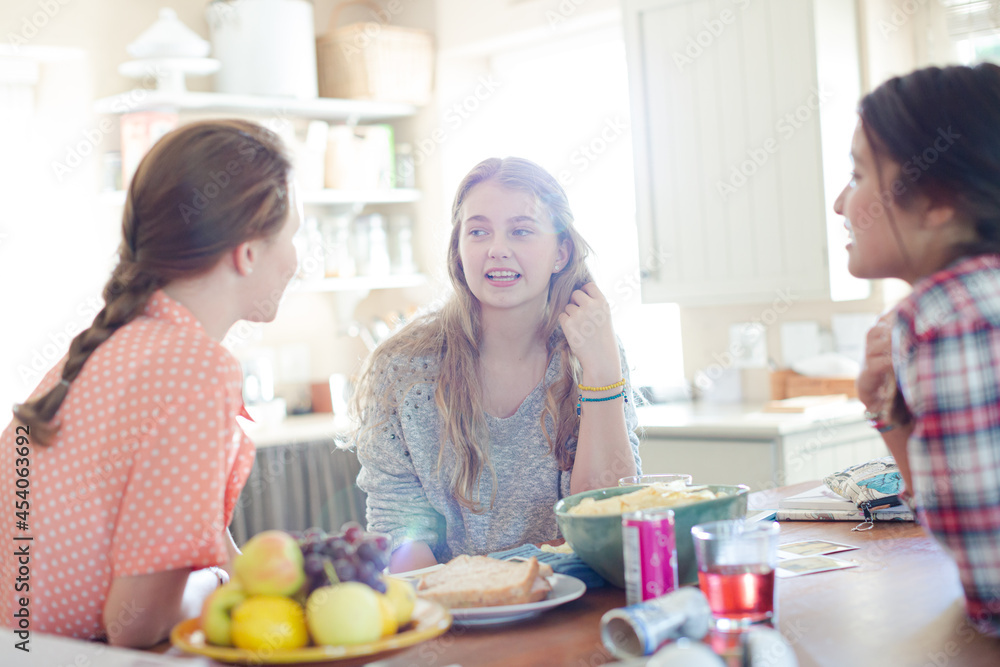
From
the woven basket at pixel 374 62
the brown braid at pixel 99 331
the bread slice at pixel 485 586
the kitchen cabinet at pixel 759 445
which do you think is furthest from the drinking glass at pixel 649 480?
the woven basket at pixel 374 62

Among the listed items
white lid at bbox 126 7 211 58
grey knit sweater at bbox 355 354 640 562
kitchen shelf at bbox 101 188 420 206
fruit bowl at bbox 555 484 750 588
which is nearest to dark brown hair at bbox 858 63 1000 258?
fruit bowl at bbox 555 484 750 588

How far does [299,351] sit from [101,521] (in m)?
3.35

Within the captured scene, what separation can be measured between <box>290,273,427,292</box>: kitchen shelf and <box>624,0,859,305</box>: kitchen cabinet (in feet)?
3.95

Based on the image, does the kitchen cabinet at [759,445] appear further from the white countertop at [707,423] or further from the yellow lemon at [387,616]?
the yellow lemon at [387,616]

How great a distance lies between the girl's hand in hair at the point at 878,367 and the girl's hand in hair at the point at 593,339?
2.07 feet

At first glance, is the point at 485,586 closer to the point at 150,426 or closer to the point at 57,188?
the point at 150,426

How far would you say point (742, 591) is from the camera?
1026 millimetres

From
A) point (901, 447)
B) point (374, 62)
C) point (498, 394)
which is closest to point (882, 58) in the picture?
point (374, 62)

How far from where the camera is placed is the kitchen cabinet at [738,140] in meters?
3.30

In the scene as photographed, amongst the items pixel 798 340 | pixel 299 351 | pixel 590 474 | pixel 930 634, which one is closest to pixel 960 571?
pixel 930 634

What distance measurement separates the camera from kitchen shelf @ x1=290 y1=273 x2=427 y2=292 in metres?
4.19

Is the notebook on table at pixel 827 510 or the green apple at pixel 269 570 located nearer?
the green apple at pixel 269 570

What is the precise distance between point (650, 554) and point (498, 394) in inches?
35.5

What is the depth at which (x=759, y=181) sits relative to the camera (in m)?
3.44
